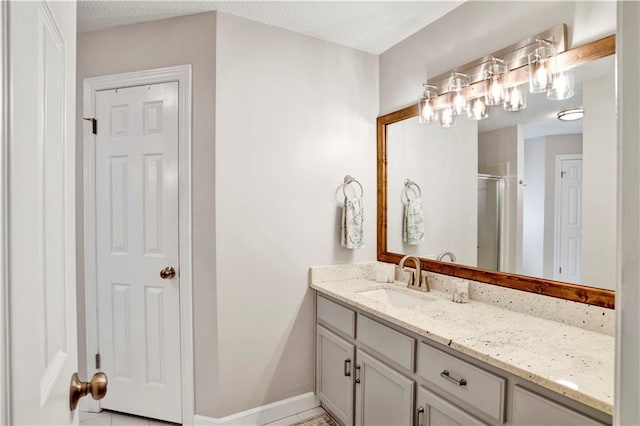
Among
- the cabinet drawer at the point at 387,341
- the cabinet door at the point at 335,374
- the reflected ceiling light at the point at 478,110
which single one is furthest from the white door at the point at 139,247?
the reflected ceiling light at the point at 478,110

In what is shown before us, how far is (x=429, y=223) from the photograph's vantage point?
224 cm

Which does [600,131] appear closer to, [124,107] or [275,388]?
[275,388]

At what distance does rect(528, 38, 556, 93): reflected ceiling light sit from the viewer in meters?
1.52

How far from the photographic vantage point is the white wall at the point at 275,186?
2.05 meters

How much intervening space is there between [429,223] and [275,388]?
1465 millimetres

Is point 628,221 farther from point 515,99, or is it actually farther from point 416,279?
point 416,279

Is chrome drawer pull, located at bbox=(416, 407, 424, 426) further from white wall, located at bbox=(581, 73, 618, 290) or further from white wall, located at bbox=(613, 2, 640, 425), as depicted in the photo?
white wall, located at bbox=(613, 2, 640, 425)

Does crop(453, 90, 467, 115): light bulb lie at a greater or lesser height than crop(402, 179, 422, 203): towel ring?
greater

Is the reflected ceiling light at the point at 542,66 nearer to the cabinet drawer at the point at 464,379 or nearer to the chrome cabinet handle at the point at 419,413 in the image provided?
the cabinet drawer at the point at 464,379

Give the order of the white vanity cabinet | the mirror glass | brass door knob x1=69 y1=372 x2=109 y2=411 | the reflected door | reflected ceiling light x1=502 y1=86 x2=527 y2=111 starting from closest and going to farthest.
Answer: brass door knob x1=69 y1=372 x2=109 y2=411 → the white vanity cabinet → the mirror glass → reflected ceiling light x1=502 y1=86 x2=527 y2=111 → the reflected door

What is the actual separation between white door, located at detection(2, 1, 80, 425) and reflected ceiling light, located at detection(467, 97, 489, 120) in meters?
1.83

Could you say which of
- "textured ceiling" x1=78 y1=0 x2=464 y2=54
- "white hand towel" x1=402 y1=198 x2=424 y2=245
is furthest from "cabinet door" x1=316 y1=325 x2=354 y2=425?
"textured ceiling" x1=78 y1=0 x2=464 y2=54

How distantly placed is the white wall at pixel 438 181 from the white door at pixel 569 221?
45 centimetres

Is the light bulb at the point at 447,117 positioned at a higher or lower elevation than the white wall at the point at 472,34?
lower
